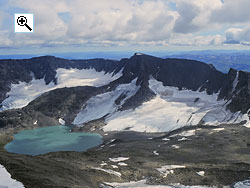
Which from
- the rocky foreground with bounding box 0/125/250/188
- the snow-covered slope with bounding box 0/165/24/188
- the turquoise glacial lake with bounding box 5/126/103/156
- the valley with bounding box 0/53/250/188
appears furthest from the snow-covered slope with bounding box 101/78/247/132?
the snow-covered slope with bounding box 0/165/24/188

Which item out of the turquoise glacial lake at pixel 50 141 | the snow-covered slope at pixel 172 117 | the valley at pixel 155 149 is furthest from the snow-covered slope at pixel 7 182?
the snow-covered slope at pixel 172 117

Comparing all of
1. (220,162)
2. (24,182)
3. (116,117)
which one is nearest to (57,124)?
(116,117)

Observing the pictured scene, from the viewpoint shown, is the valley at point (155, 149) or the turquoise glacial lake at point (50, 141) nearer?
the valley at point (155, 149)

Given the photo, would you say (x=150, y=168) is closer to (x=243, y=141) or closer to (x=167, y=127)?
(x=243, y=141)

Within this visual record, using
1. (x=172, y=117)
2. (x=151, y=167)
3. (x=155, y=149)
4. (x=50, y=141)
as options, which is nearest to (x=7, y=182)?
(x=151, y=167)

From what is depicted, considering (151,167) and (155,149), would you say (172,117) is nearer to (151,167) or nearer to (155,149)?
(155,149)

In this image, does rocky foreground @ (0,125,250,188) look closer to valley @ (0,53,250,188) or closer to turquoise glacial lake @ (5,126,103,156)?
valley @ (0,53,250,188)

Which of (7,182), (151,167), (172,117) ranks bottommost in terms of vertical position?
(172,117)

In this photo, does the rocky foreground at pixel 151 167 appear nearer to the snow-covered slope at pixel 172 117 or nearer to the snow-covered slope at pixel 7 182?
the snow-covered slope at pixel 7 182

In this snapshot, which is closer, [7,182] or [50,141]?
[7,182]
